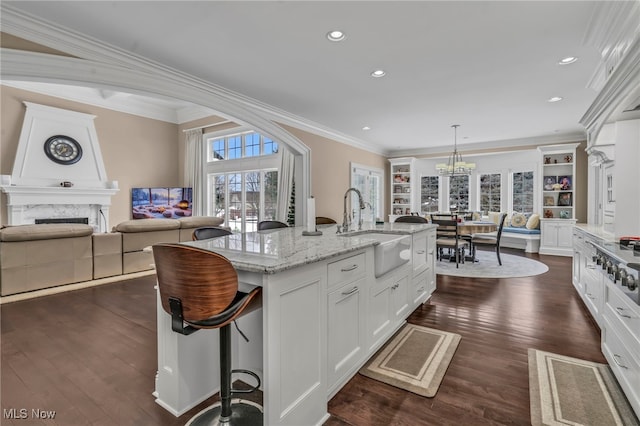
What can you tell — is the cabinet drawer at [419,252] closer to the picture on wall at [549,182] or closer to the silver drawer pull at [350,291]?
the silver drawer pull at [350,291]

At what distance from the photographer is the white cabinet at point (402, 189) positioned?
9133 mm

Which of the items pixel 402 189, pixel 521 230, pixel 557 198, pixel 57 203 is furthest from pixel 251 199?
pixel 557 198

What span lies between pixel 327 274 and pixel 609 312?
82.6 inches

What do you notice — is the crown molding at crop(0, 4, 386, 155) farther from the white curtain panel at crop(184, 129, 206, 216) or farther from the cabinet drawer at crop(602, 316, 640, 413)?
the cabinet drawer at crop(602, 316, 640, 413)

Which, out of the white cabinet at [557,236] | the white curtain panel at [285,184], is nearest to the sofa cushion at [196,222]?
the white curtain panel at [285,184]

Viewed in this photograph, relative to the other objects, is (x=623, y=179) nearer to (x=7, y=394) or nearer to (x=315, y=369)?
(x=315, y=369)

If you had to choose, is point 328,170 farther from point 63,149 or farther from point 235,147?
point 63,149

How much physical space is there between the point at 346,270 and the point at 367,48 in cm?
222

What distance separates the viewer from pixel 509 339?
272 cm

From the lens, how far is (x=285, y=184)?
661cm

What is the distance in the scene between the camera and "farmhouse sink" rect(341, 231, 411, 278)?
2.31m

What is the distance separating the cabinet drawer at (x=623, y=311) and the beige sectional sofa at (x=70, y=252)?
13.6ft

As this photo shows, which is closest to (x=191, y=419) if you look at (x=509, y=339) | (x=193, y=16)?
(x=509, y=339)

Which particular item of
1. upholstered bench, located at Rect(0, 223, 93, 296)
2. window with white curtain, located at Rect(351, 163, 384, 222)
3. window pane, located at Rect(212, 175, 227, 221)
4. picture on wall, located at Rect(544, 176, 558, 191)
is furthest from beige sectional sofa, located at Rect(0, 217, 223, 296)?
picture on wall, located at Rect(544, 176, 558, 191)
